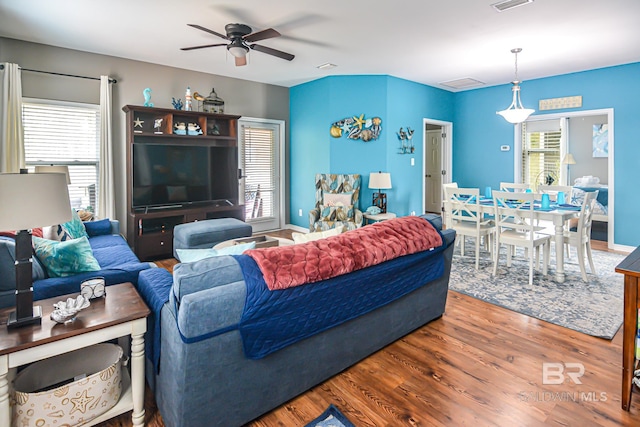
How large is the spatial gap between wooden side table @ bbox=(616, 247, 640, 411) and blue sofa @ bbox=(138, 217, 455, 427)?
1094mm

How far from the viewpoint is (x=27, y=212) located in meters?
1.38

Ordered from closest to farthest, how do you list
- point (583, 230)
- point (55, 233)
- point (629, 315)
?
1. point (629, 315)
2. point (55, 233)
3. point (583, 230)

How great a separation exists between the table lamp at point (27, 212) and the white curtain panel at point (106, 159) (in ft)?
11.7

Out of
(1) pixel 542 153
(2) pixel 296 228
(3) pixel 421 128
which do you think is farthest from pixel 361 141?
(1) pixel 542 153

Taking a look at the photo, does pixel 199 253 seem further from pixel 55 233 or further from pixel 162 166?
pixel 162 166

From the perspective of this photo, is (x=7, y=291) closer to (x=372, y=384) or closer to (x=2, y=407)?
(x=2, y=407)

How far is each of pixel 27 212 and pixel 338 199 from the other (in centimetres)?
446

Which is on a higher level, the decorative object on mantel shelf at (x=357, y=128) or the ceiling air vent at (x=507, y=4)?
the ceiling air vent at (x=507, y=4)

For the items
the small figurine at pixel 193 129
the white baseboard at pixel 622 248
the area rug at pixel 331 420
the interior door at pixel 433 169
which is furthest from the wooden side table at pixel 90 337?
the interior door at pixel 433 169

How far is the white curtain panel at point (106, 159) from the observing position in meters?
4.64

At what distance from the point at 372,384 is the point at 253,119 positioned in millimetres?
5056

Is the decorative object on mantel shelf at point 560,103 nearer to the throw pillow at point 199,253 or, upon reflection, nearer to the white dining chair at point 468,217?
the white dining chair at point 468,217

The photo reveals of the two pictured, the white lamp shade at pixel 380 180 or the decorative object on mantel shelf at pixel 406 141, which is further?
the decorative object on mantel shelf at pixel 406 141

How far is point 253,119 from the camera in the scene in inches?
243
